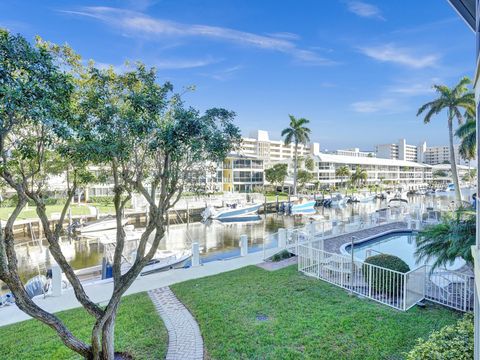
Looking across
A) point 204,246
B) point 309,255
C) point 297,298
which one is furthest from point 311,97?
point 297,298

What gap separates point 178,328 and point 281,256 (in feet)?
22.5

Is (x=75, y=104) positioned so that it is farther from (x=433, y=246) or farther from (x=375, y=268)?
(x=375, y=268)

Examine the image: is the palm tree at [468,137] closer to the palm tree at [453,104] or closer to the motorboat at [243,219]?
the palm tree at [453,104]

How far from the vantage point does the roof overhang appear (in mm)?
4559

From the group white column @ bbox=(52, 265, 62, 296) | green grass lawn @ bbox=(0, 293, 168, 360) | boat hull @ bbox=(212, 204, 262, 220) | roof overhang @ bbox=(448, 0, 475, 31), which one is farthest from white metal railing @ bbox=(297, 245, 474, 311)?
boat hull @ bbox=(212, 204, 262, 220)

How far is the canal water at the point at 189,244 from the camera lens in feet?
53.8

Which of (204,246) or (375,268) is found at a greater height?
(375,268)

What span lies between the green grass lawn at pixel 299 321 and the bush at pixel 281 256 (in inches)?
120

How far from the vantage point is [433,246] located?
6.61 metres

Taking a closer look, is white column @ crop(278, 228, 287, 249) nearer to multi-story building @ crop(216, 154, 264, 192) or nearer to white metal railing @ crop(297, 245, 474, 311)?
white metal railing @ crop(297, 245, 474, 311)

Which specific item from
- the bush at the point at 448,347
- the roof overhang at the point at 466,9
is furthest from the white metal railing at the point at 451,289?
the roof overhang at the point at 466,9

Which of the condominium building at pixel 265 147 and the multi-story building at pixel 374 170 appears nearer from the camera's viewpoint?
the multi-story building at pixel 374 170

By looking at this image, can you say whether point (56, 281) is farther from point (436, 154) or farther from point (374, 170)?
point (436, 154)

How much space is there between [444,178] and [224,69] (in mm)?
98477
